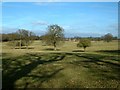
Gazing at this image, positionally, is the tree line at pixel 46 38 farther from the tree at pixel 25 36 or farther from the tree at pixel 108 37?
the tree at pixel 108 37

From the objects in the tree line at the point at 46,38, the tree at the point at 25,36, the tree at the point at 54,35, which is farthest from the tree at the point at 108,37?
the tree at the point at 54,35

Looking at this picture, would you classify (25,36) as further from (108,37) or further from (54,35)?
(108,37)

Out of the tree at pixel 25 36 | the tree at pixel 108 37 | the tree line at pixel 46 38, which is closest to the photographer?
the tree line at pixel 46 38

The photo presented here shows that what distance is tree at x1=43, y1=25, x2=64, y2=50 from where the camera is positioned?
81.7 metres

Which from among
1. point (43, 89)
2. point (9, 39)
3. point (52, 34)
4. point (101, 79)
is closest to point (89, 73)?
point (101, 79)

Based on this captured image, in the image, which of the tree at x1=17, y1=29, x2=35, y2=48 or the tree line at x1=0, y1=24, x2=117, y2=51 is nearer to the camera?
the tree line at x1=0, y1=24, x2=117, y2=51

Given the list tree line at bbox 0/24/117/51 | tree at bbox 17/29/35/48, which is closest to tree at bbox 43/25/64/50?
tree line at bbox 0/24/117/51

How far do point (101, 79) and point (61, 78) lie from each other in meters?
2.85

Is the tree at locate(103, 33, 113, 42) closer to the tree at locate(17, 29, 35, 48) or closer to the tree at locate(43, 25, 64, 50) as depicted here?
the tree at locate(17, 29, 35, 48)

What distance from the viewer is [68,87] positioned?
1484 centimetres

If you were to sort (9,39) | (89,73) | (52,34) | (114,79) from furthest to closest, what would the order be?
(9,39) < (52,34) < (89,73) < (114,79)

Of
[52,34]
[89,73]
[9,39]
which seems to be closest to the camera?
[89,73]

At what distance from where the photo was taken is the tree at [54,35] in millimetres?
81688

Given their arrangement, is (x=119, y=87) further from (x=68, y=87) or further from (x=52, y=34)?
(x=52, y=34)
